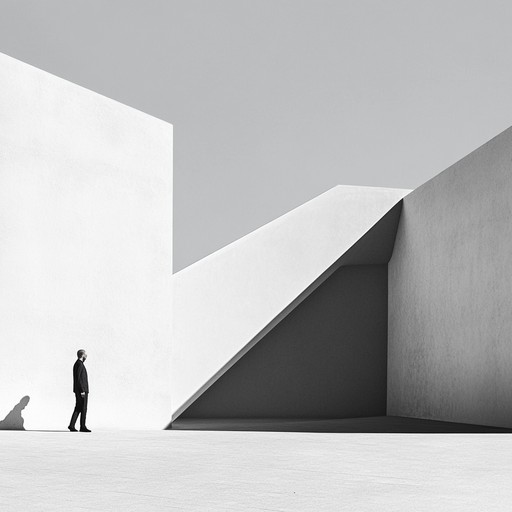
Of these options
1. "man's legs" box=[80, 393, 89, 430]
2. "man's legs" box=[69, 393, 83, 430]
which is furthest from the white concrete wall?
"man's legs" box=[80, 393, 89, 430]

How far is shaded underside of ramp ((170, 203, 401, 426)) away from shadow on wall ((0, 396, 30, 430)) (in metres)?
7.01

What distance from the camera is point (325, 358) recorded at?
18.2 m

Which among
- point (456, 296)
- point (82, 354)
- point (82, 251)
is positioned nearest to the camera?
point (82, 354)

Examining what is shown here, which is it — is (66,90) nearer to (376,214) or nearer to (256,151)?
(376,214)

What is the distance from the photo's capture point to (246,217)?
21.0 metres

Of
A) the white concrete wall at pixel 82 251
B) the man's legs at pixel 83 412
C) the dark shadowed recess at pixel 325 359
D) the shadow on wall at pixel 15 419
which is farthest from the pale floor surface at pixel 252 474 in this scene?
the dark shadowed recess at pixel 325 359

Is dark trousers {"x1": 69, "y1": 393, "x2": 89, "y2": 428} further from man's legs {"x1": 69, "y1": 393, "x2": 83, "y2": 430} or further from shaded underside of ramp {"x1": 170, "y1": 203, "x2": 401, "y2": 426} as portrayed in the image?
shaded underside of ramp {"x1": 170, "y1": 203, "x2": 401, "y2": 426}

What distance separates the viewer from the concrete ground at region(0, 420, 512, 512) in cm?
472

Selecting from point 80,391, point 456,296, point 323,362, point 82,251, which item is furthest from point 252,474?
point 323,362

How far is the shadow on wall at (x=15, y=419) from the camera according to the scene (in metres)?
10.6

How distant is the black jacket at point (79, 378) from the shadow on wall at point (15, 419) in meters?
0.73

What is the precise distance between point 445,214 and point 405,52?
13.3 metres

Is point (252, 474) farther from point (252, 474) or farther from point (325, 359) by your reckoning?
point (325, 359)

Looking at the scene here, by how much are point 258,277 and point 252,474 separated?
32.6 ft
